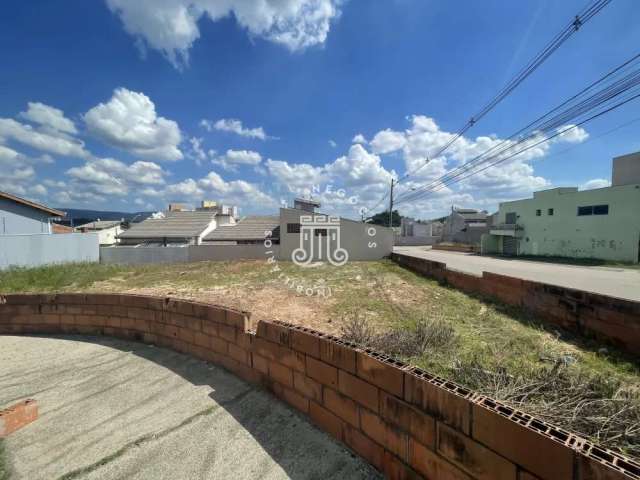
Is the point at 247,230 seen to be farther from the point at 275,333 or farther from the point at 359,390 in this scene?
the point at 359,390

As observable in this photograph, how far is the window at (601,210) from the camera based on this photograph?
14375 mm

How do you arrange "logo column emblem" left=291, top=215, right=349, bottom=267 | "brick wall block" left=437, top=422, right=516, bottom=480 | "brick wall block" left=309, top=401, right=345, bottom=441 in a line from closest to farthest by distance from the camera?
"brick wall block" left=437, top=422, right=516, bottom=480 < "brick wall block" left=309, top=401, right=345, bottom=441 < "logo column emblem" left=291, top=215, right=349, bottom=267

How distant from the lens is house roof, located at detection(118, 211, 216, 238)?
18.3 meters

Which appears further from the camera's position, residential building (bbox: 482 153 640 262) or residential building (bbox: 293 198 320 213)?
residential building (bbox: 293 198 320 213)

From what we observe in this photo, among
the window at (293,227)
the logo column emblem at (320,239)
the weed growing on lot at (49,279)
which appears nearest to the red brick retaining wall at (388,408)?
the weed growing on lot at (49,279)

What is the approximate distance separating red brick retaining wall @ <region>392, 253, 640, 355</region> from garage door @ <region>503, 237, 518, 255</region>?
1810 cm

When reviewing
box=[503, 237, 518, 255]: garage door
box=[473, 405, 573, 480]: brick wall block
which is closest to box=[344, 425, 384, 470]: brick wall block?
box=[473, 405, 573, 480]: brick wall block

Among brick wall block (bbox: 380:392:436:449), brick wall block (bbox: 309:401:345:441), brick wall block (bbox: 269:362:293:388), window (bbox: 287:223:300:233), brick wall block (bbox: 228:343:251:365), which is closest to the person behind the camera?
brick wall block (bbox: 380:392:436:449)

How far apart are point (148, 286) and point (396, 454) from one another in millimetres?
8350

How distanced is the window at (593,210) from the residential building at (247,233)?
1753cm

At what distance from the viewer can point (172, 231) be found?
61.0 ft

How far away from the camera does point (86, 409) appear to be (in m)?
2.39

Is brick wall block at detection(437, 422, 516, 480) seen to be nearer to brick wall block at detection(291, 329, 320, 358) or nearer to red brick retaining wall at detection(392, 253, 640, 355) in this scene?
brick wall block at detection(291, 329, 320, 358)

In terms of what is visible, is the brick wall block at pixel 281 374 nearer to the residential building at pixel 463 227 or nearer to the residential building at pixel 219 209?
the residential building at pixel 219 209
